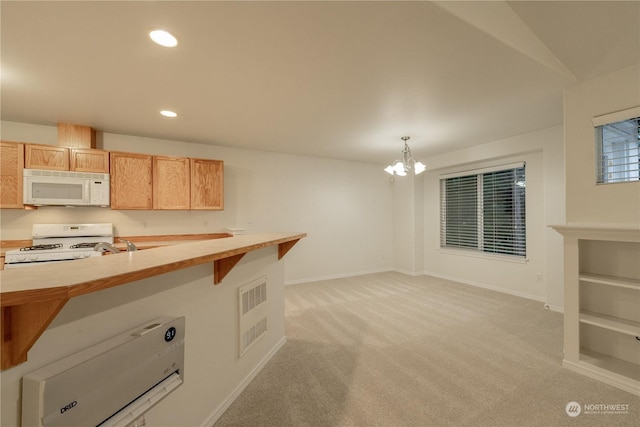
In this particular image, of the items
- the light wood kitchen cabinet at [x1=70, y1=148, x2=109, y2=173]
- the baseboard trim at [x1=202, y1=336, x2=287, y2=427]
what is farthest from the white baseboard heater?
the light wood kitchen cabinet at [x1=70, y1=148, x2=109, y2=173]

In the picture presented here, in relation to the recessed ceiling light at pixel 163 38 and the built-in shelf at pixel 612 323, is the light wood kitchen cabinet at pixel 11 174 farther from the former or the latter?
the built-in shelf at pixel 612 323

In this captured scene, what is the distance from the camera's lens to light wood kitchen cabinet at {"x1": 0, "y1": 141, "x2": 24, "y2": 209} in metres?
3.11

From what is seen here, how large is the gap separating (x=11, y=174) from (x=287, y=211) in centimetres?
372

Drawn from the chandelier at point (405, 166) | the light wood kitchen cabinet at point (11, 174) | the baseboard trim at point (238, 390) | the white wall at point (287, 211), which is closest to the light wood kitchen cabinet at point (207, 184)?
the white wall at point (287, 211)

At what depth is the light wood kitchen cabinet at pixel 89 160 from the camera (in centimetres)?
343

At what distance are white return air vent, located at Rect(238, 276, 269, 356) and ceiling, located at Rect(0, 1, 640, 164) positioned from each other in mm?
1845

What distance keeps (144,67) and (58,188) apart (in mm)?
2305

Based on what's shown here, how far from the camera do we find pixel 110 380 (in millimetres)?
980

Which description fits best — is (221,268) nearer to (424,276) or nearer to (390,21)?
(390,21)

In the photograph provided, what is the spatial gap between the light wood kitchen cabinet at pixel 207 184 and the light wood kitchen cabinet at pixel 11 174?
1.87 metres

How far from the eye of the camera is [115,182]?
12.0 feet

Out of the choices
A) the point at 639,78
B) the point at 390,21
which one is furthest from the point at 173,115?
the point at 639,78

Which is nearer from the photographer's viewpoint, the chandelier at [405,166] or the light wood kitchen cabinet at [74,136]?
the light wood kitchen cabinet at [74,136]

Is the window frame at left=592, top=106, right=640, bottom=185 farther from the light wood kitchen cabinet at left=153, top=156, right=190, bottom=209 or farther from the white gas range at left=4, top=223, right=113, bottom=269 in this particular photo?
the white gas range at left=4, top=223, right=113, bottom=269
